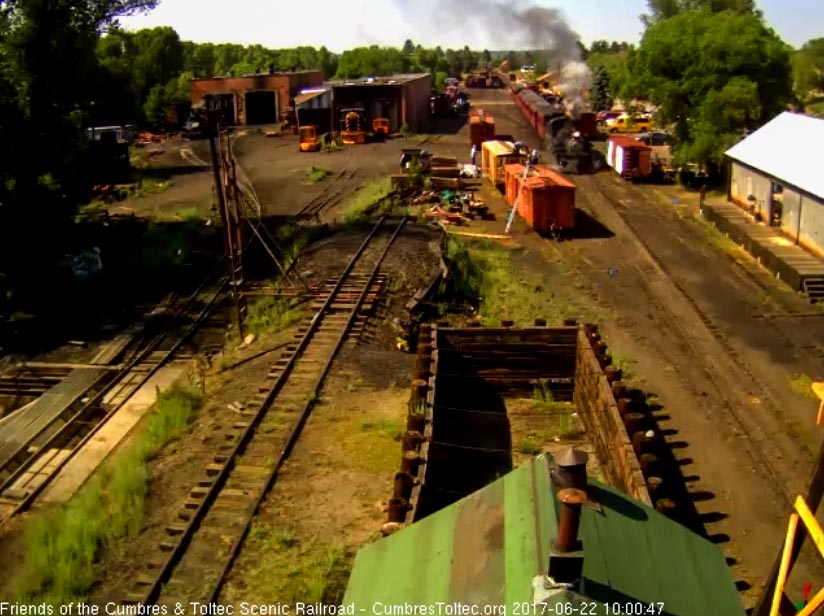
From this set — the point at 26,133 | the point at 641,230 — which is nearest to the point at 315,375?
the point at 26,133

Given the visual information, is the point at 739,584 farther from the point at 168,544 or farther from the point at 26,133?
the point at 26,133

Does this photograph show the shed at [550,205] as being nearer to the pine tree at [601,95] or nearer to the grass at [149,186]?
the grass at [149,186]

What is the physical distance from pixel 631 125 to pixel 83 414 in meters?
47.5

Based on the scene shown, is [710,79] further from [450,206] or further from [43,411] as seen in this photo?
[43,411]

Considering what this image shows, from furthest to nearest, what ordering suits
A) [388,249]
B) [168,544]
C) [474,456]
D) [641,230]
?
[641,230]
[388,249]
[474,456]
[168,544]

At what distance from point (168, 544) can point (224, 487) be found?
61.2 inches

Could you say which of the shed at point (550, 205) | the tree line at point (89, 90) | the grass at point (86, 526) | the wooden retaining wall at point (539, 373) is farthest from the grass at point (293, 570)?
the shed at point (550, 205)

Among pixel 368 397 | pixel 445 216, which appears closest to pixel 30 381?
pixel 368 397

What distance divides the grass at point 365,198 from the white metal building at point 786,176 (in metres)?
13.2

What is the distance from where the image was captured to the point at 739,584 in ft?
30.8

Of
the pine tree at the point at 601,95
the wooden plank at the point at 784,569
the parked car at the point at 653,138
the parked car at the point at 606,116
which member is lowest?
the wooden plank at the point at 784,569

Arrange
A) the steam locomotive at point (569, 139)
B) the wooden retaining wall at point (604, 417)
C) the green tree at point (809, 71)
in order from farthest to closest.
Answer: the green tree at point (809, 71) < the steam locomotive at point (569, 139) < the wooden retaining wall at point (604, 417)

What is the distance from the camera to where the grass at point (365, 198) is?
101ft

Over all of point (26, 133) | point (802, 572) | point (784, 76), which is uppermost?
point (784, 76)
